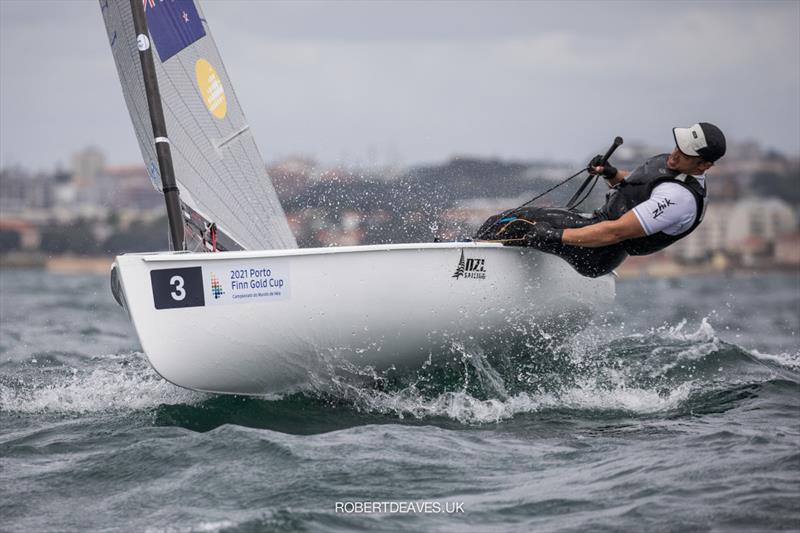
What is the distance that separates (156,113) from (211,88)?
103 centimetres

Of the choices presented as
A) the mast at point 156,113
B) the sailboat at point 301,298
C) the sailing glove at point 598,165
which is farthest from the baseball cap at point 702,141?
the mast at point 156,113

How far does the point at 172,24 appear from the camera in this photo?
6.27 meters

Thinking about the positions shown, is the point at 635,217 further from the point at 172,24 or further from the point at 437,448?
the point at 172,24

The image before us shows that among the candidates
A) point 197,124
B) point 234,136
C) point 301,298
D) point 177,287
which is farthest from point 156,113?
point 301,298

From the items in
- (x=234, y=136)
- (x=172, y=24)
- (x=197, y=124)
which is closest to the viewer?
(x=172, y=24)

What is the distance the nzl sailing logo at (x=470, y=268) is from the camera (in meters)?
5.18

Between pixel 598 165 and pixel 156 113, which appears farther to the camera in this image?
pixel 598 165

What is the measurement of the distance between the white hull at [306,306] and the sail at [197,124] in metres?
1.17

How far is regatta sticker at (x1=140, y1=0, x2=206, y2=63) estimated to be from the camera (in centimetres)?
614

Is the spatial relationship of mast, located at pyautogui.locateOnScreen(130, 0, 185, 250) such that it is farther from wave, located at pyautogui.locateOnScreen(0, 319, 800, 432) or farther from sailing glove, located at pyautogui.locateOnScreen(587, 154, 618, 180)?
sailing glove, located at pyautogui.locateOnScreen(587, 154, 618, 180)

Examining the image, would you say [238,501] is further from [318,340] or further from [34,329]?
[34,329]

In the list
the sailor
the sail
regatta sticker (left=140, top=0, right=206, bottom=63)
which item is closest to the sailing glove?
the sailor

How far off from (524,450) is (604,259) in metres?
1.44

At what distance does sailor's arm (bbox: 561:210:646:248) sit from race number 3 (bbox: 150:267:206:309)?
5.89 ft
